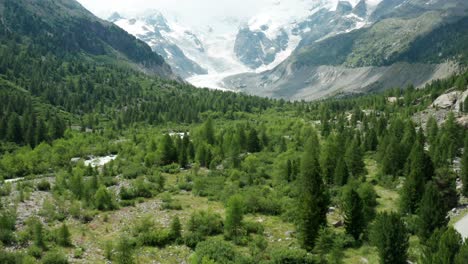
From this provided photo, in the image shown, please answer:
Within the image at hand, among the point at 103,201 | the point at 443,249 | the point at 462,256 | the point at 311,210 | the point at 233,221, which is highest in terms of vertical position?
the point at 311,210

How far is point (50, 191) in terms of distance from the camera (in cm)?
7712

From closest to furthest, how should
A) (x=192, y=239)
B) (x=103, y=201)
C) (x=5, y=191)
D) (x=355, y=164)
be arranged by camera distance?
(x=192, y=239) → (x=103, y=201) → (x=5, y=191) → (x=355, y=164)

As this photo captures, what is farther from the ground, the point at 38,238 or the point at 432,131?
the point at 432,131

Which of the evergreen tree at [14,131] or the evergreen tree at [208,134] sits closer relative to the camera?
the evergreen tree at [208,134]

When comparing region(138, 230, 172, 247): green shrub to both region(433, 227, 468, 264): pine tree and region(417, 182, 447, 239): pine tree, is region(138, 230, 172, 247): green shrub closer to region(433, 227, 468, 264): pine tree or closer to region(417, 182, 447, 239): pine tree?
region(433, 227, 468, 264): pine tree

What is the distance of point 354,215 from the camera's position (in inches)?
2141

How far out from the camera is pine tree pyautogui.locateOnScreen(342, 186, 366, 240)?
53844mm

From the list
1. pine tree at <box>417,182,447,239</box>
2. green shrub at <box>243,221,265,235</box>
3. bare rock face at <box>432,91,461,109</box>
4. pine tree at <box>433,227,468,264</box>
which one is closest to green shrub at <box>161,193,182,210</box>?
green shrub at <box>243,221,265,235</box>

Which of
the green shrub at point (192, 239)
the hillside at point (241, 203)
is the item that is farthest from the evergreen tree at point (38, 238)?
the green shrub at point (192, 239)

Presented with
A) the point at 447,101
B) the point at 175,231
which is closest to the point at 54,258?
the point at 175,231

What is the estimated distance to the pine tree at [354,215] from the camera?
177 ft

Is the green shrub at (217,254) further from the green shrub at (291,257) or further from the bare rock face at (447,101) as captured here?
the bare rock face at (447,101)

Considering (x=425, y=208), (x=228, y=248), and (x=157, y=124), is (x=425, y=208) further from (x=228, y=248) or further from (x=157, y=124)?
(x=157, y=124)

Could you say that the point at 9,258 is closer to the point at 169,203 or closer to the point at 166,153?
the point at 169,203
